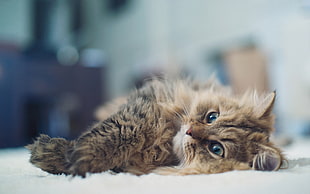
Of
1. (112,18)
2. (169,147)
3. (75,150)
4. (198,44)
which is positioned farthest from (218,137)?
(112,18)

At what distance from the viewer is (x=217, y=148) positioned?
920mm

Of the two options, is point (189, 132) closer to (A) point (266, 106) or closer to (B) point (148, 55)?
(A) point (266, 106)

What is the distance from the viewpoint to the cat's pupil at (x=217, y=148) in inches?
35.8

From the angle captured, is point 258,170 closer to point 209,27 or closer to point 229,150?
point 229,150

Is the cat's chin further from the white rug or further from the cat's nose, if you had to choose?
the white rug

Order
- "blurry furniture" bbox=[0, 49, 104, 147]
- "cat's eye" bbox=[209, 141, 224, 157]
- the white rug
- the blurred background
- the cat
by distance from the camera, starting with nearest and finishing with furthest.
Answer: the white rug
the cat
"cat's eye" bbox=[209, 141, 224, 157]
the blurred background
"blurry furniture" bbox=[0, 49, 104, 147]

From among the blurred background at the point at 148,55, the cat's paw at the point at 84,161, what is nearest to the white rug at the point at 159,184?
the cat's paw at the point at 84,161

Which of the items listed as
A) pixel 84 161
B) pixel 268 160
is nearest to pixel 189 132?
pixel 268 160

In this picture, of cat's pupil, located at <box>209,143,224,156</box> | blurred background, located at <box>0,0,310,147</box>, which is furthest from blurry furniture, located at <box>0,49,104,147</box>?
cat's pupil, located at <box>209,143,224,156</box>

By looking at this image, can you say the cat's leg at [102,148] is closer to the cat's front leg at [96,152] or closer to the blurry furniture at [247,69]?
the cat's front leg at [96,152]

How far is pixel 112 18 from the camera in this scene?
564 centimetres

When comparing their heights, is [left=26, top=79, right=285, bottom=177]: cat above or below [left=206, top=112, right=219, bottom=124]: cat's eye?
below

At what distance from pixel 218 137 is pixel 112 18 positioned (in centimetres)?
503

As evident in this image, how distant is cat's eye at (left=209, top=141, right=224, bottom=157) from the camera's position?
35.8 inches
